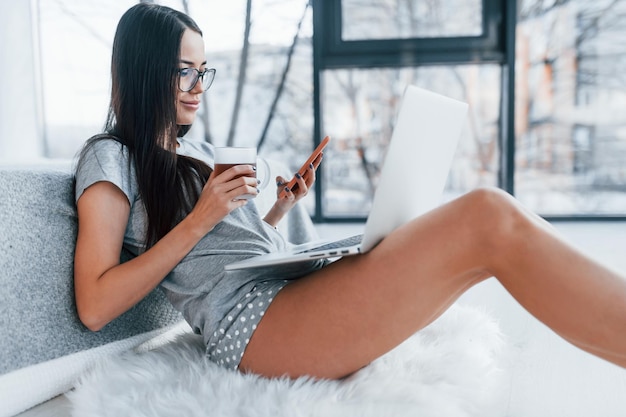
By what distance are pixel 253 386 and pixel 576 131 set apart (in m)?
3.45

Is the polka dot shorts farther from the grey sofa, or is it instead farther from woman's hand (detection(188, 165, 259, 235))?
the grey sofa

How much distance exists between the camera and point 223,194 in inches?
46.3

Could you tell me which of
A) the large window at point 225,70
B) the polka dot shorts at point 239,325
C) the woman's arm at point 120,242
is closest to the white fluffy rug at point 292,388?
the polka dot shorts at point 239,325

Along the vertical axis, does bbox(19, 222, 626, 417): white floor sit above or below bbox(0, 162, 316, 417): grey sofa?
below

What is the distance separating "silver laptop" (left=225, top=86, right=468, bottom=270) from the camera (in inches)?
42.8

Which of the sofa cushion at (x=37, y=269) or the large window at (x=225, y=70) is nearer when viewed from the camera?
the sofa cushion at (x=37, y=269)

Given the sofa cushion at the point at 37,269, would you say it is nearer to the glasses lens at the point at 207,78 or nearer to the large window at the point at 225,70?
the glasses lens at the point at 207,78

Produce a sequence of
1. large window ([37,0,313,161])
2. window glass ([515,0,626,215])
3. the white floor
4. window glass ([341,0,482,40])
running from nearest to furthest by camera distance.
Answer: the white floor
window glass ([515,0,626,215])
window glass ([341,0,482,40])
large window ([37,0,313,161])

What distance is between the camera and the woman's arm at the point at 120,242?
3.90 ft


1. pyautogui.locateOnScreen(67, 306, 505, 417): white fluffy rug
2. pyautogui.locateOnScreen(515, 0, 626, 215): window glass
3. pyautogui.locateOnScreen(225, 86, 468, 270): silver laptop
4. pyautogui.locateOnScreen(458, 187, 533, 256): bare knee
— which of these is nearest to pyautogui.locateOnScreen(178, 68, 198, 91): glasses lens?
pyautogui.locateOnScreen(225, 86, 468, 270): silver laptop

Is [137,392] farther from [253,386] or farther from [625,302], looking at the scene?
[625,302]

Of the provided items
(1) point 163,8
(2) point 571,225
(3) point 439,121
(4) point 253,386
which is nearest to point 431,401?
(4) point 253,386

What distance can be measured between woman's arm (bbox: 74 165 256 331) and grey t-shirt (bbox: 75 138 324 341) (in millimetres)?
40

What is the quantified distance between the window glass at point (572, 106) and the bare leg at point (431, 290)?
3.11 m
